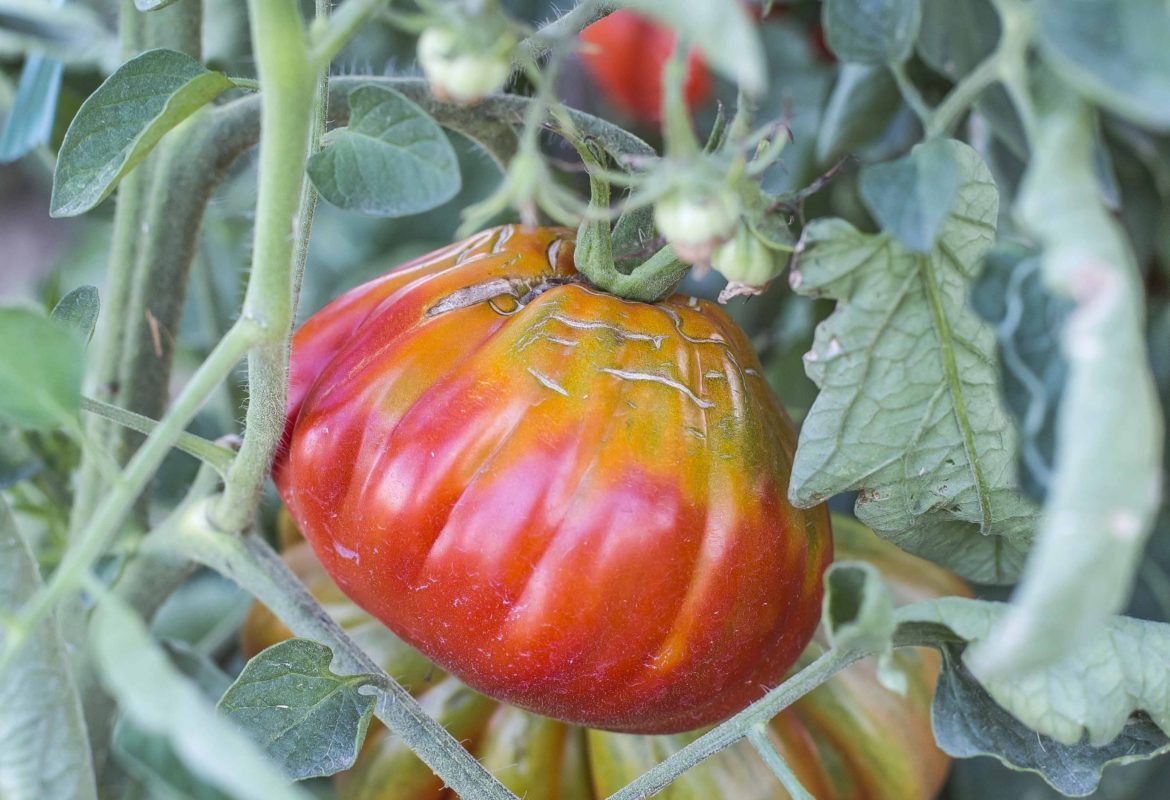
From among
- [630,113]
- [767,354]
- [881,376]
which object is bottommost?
[767,354]

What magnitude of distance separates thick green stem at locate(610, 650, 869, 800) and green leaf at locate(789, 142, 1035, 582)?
6 cm

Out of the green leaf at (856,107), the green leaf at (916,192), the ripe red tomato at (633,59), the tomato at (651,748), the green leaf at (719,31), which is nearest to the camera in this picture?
the green leaf at (719,31)

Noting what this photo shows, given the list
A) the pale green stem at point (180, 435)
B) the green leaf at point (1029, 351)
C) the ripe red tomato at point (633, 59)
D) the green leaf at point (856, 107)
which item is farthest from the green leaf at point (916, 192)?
the ripe red tomato at point (633, 59)

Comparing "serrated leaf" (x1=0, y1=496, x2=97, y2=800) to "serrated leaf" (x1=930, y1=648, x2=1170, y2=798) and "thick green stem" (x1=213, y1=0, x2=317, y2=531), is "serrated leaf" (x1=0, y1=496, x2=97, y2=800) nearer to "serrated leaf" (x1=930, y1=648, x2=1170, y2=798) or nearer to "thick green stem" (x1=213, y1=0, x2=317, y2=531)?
"thick green stem" (x1=213, y1=0, x2=317, y2=531)

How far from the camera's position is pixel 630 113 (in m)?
0.93

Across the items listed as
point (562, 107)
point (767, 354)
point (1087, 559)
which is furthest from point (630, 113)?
point (1087, 559)

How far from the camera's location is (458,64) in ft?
0.95

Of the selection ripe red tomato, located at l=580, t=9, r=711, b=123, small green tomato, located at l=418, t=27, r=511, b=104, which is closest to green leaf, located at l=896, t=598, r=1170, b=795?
small green tomato, located at l=418, t=27, r=511, b=104

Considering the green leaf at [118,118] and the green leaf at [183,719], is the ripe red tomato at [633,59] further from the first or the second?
the green leaf at [183,719]

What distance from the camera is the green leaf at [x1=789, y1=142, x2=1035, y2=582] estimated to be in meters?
0.38

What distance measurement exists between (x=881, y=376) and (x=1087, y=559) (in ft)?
0.61

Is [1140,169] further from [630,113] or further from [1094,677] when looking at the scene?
[1094,677]

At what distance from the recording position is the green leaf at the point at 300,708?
402 millimetres

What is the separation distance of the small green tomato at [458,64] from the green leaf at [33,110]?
0.35 m
